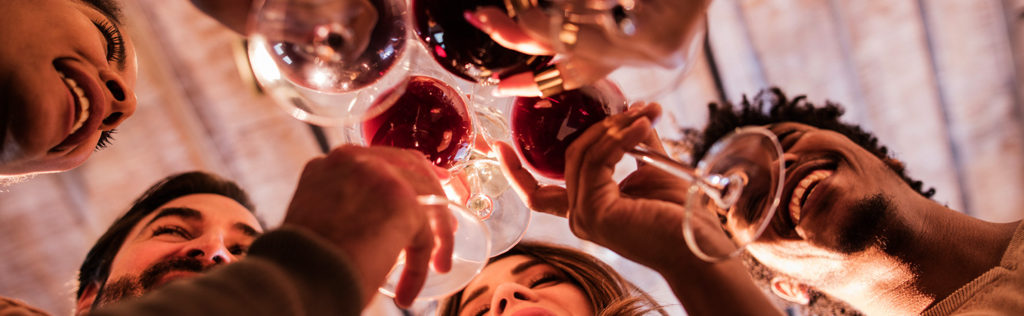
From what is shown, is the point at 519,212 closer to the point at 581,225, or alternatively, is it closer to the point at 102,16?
the point at 581,225

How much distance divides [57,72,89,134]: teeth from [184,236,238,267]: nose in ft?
1.36

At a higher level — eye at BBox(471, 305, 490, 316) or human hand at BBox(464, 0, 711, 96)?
human hand at BBox(464, 0, 711, 96)

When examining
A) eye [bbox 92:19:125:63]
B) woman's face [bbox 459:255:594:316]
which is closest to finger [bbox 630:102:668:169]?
woman's face [bbox 459:255:594:316]

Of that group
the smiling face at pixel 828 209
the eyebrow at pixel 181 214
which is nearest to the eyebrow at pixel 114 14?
the eyebrow at pixel 181 214

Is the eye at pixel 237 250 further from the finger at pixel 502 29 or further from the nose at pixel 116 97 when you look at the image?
the finger at pixel 502 29

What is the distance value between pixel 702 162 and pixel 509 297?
710 mm

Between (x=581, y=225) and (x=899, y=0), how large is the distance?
232 centimetres

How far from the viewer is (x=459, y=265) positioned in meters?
0.97

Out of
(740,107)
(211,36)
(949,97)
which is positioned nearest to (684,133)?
(740,107)

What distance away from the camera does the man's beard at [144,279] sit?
151 cm

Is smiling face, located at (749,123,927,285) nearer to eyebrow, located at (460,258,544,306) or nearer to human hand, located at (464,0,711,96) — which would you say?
eyebrow, located at (460,258,544,306)

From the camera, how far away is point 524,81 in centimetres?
96

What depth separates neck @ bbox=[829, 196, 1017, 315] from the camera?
1618mm

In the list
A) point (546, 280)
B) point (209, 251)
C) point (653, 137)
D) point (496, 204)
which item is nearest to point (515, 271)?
point (546, 280)
